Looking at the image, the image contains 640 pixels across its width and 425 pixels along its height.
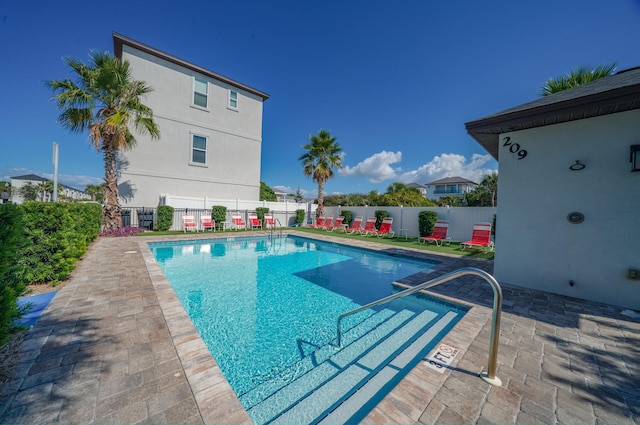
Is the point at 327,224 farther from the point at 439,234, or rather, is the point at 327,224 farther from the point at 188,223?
the point at 188,223

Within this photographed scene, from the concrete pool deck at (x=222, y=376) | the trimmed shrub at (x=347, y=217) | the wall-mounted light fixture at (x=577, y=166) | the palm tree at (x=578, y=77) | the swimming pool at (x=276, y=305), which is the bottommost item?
the swimming pool at (x=276, y=305)

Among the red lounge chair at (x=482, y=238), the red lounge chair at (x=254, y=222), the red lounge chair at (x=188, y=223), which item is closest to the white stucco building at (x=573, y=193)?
the red lounge chair at (x=482, y=238)

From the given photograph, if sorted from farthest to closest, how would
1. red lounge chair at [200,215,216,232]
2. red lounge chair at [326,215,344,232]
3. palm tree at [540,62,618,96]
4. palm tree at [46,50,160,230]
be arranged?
1. red lounge chair at [326,215,344,232]
2. red lounge chair at [200,215,216,232]
3. palm tree at [46,50,160,230]
4. palm tree at [540,62,618,96]

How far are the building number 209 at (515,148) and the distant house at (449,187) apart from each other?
41.4 metres

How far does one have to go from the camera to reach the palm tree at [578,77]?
7.96 meters

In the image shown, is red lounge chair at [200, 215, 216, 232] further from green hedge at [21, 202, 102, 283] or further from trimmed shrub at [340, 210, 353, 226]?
green hedge at [21, 202, 102, 283]

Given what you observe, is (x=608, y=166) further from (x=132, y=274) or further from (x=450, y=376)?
(x=132, y=274)

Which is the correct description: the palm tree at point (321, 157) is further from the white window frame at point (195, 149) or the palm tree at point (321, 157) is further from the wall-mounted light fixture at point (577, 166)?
the wall-mounted light fixture at point (577, 166)

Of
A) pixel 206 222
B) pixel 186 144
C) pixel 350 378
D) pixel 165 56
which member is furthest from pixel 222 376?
pixel 165 56

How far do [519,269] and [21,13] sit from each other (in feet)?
51.3

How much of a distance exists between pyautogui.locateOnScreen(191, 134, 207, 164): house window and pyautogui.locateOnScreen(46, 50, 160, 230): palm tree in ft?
12.4

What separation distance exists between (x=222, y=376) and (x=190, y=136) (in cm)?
1583

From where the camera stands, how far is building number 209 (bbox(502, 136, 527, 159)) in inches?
190

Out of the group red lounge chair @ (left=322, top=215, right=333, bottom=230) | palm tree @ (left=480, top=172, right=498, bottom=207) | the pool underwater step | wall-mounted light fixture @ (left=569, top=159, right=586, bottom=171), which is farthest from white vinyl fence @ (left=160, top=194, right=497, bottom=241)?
palm tree @ (left=480, top=172, right=498, bottom=207)
